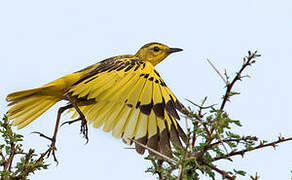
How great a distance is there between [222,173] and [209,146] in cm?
18

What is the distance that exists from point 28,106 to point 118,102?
4.29ft

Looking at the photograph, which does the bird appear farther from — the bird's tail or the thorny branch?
the thorny branch

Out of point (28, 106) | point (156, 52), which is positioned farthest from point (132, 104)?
point (156, 52)

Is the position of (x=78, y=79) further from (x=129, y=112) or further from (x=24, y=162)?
(x=24, y=162)

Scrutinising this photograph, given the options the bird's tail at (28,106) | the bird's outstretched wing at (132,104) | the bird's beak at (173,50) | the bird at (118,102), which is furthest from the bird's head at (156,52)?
the bird's tail at (28,106)

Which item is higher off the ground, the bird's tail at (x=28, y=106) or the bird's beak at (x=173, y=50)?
the bird's beak at (x=173, y=50)

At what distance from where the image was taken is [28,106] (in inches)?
209

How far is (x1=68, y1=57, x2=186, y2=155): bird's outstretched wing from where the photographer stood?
4344 mm

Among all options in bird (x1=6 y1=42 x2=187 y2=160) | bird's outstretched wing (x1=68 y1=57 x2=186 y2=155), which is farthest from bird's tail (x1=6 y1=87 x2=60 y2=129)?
Answer: bird's outstretched wing (x1=68 y1=57 x2=186 y2=155)

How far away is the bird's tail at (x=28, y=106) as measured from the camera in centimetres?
525

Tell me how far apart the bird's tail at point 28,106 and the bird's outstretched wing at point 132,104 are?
21.2 inches

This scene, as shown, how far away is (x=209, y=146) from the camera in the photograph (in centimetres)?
251

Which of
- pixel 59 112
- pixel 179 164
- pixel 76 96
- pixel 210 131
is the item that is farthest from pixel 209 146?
pixel 59 112

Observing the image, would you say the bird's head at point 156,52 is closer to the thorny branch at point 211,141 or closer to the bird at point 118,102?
the bird at point 118,102
